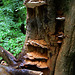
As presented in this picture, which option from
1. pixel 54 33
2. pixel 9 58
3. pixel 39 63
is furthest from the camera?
pixel 9 58

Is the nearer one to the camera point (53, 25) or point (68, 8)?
point (68, 8)

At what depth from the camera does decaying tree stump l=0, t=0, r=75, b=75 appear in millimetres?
1192

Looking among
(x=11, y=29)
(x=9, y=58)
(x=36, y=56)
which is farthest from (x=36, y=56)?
(x=11, y=29)

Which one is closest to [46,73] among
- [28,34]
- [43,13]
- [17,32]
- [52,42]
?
[52,42]

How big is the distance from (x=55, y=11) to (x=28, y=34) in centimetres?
67

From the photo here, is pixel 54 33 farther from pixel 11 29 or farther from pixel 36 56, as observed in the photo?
pixel 11 29

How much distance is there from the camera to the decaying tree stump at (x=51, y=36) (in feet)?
3.91

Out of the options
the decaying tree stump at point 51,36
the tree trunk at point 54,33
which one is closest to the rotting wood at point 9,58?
the decaying tree stump at point 51,36

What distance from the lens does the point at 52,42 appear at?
1.37m

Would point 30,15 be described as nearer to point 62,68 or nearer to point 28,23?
point 28,23

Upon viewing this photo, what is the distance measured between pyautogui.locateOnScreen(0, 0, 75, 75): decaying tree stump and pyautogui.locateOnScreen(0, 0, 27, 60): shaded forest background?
1657mm

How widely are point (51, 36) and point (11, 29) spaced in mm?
3173

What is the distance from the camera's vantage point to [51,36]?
4.43 ft

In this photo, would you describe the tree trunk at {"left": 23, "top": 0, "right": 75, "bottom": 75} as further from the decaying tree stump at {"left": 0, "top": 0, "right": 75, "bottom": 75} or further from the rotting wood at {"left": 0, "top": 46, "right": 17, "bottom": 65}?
the rotting wood at {"left": 0, "top": 46, "right": 17, "bottom": 65}
